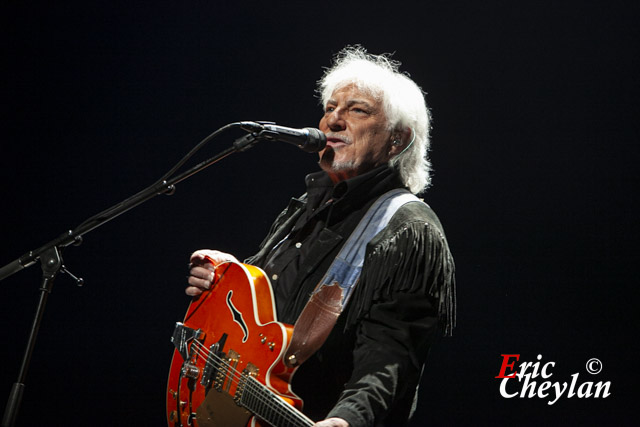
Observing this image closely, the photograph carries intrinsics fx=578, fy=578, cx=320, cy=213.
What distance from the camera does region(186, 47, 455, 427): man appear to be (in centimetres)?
174

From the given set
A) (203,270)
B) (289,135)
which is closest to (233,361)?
(203,270)

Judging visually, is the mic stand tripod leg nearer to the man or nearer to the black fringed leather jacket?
the man

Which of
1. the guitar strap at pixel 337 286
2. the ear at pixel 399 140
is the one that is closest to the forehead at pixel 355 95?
the ear at pixel 399 140

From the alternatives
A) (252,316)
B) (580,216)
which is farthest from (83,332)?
(580,216)

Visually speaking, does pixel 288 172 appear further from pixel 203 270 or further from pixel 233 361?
pixel 233 361

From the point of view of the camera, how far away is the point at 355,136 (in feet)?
7.47

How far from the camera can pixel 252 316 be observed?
1863 mm

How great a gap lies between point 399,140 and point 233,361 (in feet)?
3.65

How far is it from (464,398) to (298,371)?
1.49 metres

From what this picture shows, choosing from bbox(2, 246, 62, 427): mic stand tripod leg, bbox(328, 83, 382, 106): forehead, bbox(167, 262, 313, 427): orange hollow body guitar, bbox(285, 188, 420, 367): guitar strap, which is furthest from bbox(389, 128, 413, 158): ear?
bbox(2, 246, 62, 427): mic stand tripod leg

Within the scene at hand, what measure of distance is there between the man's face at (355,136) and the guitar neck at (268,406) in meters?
0.93

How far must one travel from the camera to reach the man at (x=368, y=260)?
174cm

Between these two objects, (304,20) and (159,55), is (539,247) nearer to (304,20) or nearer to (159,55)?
(304,20)

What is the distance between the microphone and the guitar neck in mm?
758
